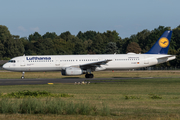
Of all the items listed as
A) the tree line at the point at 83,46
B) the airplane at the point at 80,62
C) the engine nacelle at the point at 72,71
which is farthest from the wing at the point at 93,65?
the tree line at the point at 83,46

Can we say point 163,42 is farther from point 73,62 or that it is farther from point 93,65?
point 73,62

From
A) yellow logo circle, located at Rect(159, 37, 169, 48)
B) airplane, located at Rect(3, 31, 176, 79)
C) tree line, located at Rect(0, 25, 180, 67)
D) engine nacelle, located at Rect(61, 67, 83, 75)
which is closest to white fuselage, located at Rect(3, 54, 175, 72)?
airplane, located at Rect(3, 31, 176, 79)

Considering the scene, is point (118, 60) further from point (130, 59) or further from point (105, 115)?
point (105, 115)

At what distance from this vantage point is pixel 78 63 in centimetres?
4109

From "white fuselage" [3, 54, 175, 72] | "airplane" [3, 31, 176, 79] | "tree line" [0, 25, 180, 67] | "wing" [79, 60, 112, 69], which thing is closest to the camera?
"wing" [79, 60, 112, 69]

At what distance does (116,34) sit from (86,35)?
846 inches

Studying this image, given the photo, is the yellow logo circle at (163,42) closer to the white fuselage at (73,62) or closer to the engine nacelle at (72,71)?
the white fuselage at (73,62)

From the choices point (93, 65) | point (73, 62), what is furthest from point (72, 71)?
point (93, 65)

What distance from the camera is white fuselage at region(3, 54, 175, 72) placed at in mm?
40969

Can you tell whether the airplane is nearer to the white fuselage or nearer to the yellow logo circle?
the white fuselage

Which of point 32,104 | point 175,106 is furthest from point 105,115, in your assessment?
point 175,106

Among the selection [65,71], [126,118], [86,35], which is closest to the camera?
[126,118]

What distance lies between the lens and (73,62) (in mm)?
41125

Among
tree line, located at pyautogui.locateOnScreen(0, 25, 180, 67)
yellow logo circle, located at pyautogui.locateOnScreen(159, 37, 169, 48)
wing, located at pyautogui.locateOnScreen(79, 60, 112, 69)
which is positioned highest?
tree line, located at pyautogui.locateOnScreen(0, 25, 180, 67)
